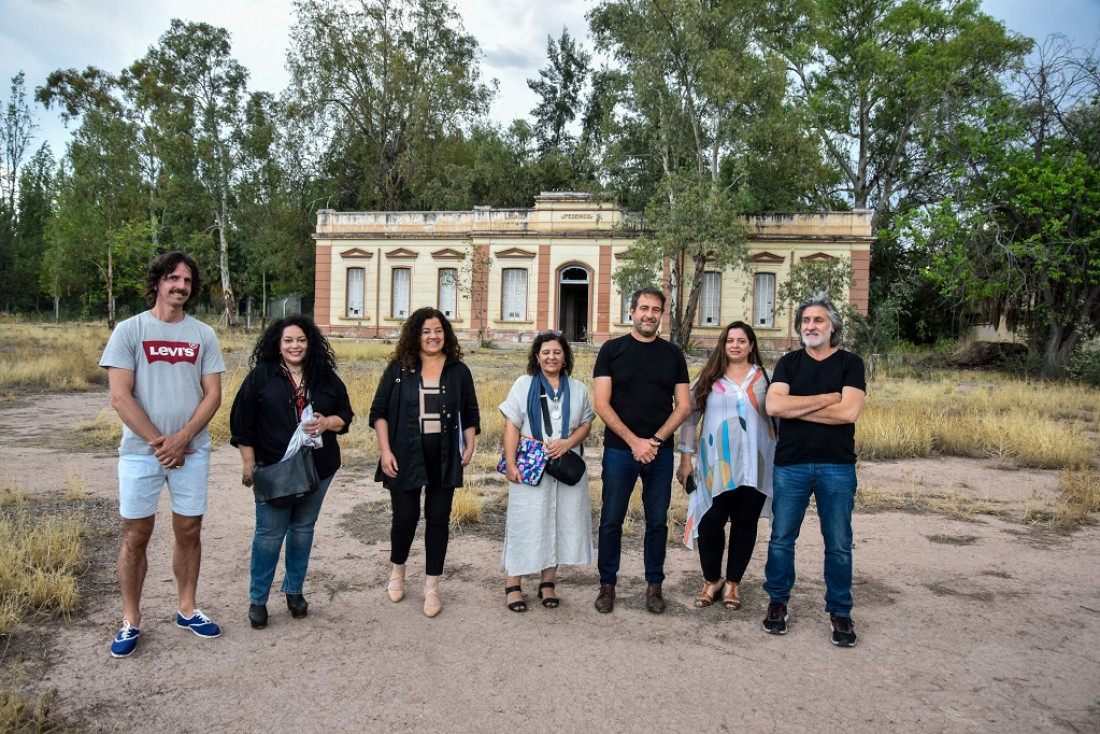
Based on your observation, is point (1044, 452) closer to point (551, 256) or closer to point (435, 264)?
point (551, 256)

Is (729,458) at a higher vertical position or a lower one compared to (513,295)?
lower

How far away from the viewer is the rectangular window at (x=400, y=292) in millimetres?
28770

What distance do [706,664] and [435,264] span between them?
25.8 meters

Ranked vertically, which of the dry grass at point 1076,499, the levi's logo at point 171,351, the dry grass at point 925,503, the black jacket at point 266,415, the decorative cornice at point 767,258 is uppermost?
the decorative cornice at point 767,258

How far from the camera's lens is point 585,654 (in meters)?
3.71

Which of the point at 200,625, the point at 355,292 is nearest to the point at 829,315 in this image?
the point at 200,625

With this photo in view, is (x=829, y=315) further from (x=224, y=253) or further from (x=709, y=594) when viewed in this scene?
(x=224, y=253)

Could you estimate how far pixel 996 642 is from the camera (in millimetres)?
3891

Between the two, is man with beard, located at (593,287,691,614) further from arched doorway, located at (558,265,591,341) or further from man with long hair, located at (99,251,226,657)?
arched doorway, located at (558,265,591,341)

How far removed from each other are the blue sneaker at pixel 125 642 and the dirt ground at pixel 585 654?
0.22 ft

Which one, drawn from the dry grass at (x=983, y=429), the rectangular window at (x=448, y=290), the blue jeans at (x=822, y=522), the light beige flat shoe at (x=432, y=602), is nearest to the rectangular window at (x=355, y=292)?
the rectangular window at (x=448, y=290)

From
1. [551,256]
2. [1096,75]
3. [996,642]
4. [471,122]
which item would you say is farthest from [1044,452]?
[471,122]

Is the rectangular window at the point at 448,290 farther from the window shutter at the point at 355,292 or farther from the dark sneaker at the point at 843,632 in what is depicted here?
the dark sneaker at the point at 843,632

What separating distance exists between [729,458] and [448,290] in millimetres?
24985
